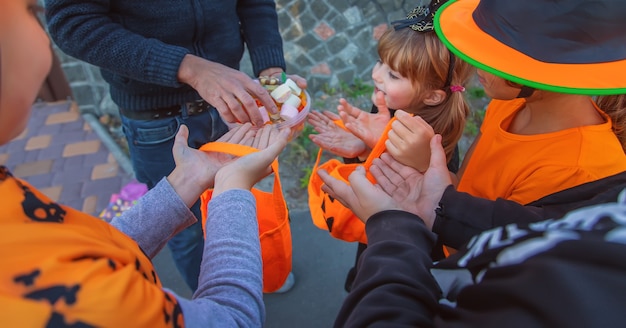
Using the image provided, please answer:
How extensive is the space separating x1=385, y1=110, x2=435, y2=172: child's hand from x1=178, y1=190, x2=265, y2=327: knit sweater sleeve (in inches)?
24.9

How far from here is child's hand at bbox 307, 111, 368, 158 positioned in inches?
71.7

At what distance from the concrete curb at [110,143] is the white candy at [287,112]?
217cm

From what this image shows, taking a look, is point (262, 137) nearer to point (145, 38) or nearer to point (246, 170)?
point (246, 170)

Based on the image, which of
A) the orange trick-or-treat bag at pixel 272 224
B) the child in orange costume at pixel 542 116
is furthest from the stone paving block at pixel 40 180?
the child in orange costume at pixel 542 116

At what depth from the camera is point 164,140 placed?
5.58ft

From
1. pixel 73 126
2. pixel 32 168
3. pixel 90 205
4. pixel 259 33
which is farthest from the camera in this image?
pixel 73 126

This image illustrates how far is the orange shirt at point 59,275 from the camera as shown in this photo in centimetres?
52

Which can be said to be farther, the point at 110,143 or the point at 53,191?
the point at 110,143

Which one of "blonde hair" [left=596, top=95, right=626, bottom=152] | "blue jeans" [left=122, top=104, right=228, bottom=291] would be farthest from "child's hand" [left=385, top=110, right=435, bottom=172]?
"blue jeans" [left=122, top=104, right=228, bottom=291]

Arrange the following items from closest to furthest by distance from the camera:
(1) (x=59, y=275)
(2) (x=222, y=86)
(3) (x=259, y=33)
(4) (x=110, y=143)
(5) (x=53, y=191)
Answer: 1. (1) (x=59, y=275)
2. (2) (x=222, y=86)
3. (3) (x=259, y=33)
4. (5) (x=53, y=191)
5. (4) (x=110, y=143)

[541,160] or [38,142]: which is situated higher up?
[541,160]

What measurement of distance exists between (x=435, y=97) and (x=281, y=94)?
0.67 metres

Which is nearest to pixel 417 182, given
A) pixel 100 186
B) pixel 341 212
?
pixel 341 212

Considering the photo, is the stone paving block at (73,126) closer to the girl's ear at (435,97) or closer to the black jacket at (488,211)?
the girl's ear at (435,97)
